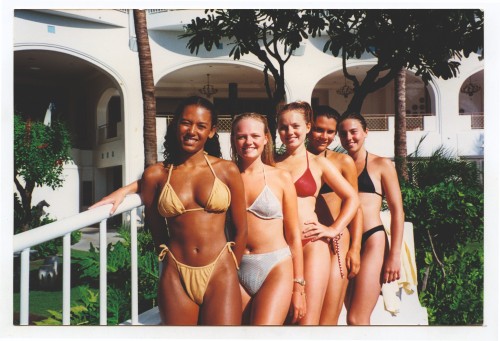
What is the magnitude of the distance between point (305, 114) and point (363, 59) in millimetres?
872

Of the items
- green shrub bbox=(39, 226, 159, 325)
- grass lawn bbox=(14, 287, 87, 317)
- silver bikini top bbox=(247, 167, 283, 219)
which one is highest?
silver bikini top bbox=(247, 167, 283, 219)

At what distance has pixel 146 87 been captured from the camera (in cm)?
356

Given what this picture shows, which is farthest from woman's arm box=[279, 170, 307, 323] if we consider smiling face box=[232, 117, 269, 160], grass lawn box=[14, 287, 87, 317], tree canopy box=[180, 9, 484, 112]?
grass lawn box=[14, 287, 87, 317]

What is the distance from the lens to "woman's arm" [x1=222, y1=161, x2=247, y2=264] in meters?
2.99

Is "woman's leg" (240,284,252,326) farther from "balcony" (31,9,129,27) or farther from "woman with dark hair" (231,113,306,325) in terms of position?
"balcony" (31,9,129,27)

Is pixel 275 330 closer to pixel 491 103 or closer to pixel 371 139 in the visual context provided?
pixel 371 139

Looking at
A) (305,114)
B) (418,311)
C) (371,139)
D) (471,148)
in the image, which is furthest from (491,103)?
(418,311)

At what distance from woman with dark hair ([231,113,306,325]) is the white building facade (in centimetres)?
33

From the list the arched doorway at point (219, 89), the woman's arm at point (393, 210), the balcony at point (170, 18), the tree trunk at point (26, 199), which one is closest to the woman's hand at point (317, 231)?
the woman's arm at point (393, 210)

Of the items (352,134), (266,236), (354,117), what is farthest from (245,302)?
(354,117)

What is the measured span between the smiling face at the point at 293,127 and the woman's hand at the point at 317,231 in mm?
537

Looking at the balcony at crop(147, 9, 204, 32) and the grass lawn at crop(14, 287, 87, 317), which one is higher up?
the balcony at crop(147, 9, 204, 32)

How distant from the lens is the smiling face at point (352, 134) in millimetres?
3422

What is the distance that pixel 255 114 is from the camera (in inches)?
121
